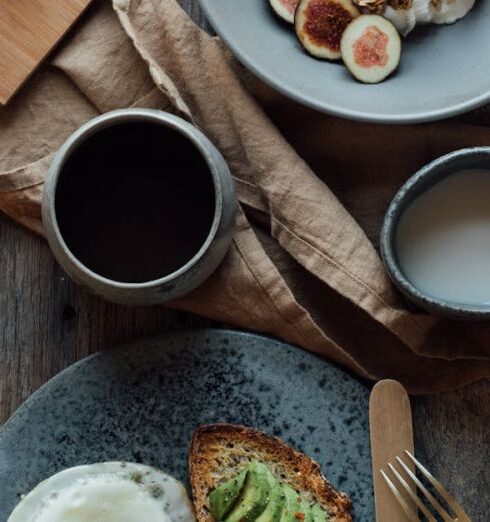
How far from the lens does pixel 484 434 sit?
171cm

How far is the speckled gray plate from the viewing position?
1.69 meters

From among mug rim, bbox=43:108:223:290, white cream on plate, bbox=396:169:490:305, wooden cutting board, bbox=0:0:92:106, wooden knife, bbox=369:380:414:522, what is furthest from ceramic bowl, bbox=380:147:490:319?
wooden cutting board, bbox=0:0:92:106

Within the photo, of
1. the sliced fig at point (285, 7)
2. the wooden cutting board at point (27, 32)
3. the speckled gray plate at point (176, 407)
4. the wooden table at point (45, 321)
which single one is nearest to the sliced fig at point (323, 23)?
the sliced fig at point (285, 7)

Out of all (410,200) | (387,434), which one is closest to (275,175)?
(410,200)

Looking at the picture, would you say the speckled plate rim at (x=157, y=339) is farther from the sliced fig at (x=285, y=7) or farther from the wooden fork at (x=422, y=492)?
the sliced fig at (x=285, y=7)

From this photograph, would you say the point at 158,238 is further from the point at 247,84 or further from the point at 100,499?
the point at 100,499

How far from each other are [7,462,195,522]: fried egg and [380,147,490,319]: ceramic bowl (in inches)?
17.6

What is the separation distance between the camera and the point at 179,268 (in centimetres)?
158

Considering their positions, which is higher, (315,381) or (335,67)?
(335,67)

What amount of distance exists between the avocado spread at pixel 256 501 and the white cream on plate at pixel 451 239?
1.17 ft

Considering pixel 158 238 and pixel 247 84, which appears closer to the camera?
pixel 158 238

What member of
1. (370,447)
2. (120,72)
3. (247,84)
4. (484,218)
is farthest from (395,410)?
(120,72)

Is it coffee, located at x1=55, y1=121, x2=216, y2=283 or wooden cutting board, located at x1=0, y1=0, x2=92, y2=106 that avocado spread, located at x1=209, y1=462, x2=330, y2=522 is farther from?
Answer: wooden cutting board, located at x1=0, y1=0, x2=92, y2=106

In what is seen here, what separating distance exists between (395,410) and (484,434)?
0.15 metres
